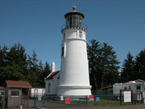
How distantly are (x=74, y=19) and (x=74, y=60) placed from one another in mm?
7073

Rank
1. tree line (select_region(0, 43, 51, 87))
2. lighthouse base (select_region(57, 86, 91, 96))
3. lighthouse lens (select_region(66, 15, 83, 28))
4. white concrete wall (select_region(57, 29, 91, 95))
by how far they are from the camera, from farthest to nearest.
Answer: tree line (select_region(0, 43, 51, 87)) < lighthouse lens (select_region(66, 15, 83, 28)) < white concrete wall (select_region(57, 29, 91, 95)) < lighthouse base (select_region(57, 86, 91, 96))

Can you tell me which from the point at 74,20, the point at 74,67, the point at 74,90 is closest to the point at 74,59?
the point at 74,67

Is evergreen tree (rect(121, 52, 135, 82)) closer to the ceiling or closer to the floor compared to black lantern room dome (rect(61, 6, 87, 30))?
closer to the floor

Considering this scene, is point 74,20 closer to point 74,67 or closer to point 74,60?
point 74,60

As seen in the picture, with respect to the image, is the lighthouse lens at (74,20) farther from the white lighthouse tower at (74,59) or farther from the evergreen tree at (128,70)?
the evergreen tree at (128,70)

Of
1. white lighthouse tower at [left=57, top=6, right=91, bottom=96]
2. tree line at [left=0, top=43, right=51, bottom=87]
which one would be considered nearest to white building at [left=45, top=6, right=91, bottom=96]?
white lighthouse tower at [left=57, top=6, right=91, bottom=96]

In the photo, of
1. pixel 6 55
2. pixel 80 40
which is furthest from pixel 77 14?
pixel 6 55

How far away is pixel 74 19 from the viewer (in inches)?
1014

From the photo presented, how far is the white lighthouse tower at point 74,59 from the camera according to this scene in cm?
2372

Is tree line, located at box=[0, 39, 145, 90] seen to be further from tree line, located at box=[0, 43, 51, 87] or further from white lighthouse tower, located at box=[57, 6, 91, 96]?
white lighthouse tower, located at box=[57, 6, 91, 96]

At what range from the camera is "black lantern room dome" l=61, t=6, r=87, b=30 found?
25.3m

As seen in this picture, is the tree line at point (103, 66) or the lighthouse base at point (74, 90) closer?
the lighthouse base at point (74, 90)

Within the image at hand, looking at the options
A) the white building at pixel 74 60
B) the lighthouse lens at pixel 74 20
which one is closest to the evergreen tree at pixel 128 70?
the white building at pixel 74 60

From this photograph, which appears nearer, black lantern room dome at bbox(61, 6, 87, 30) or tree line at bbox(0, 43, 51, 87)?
black lantern room dome at bbox(61, 6, 87, 30)
